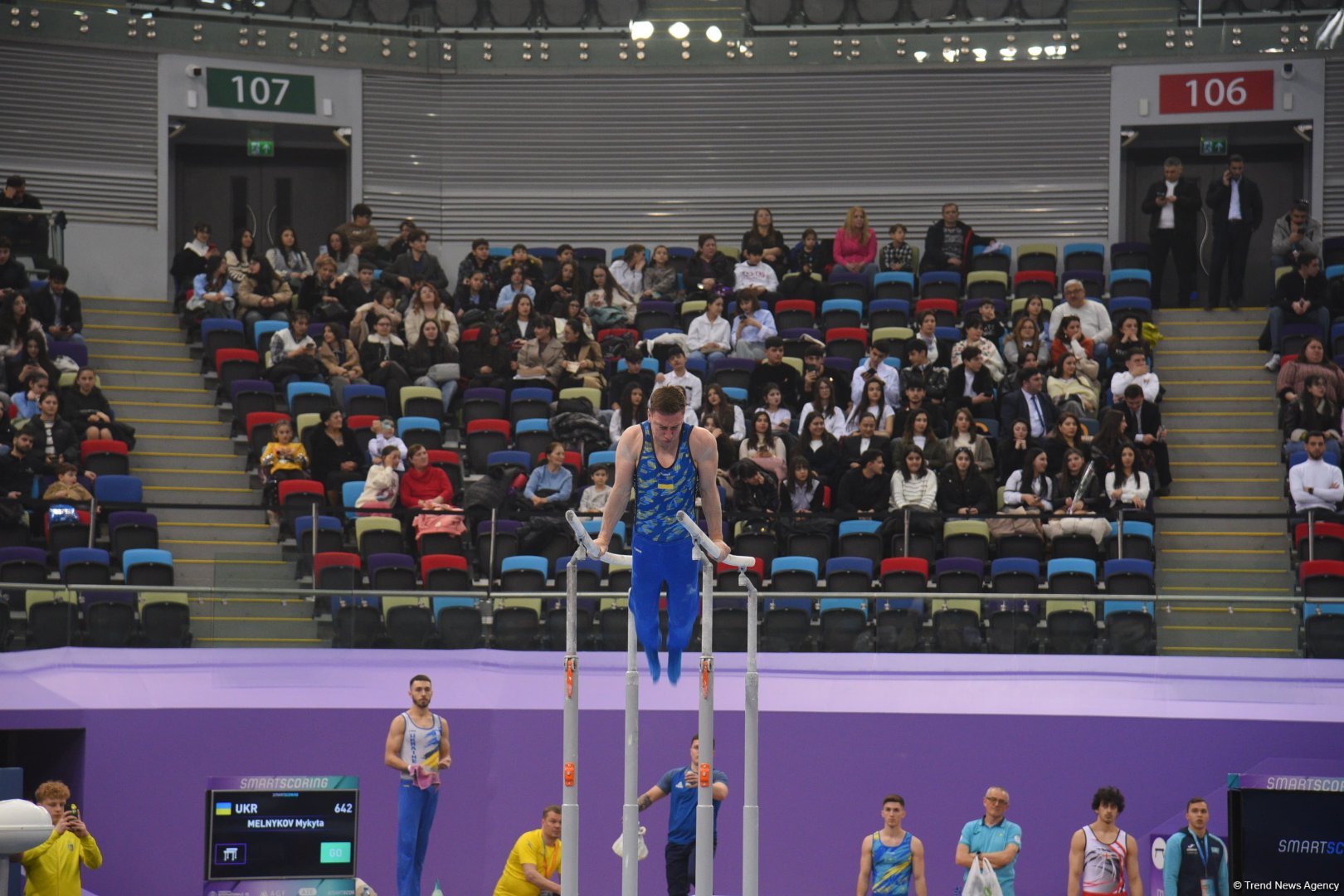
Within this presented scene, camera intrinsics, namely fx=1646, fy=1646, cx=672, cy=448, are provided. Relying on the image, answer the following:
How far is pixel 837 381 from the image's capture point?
48.2 feet

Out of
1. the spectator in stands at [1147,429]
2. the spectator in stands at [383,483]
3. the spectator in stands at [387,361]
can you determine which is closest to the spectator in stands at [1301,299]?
the spectator in stands at [1147,429]

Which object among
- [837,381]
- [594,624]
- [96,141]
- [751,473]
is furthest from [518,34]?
[594,624]

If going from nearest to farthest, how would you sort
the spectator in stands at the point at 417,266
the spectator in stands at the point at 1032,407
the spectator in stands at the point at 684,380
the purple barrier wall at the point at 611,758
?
the purple barrier wall at the point at 611,758
the spectator in stands at the point at 1032,407
the spectator in stands at the point at 684,380
the spectator in stands at the point at 417,266

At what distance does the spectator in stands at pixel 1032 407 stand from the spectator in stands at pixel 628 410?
3105 mm

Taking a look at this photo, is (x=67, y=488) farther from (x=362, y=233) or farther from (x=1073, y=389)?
(x=1073, y=389)

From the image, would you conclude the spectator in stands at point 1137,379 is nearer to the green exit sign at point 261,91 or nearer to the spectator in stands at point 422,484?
→ the spectator in stands at point 422,484

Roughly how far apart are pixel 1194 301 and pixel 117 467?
1132cm

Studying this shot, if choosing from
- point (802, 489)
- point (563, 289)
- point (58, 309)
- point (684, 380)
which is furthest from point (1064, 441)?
point (58, 309)

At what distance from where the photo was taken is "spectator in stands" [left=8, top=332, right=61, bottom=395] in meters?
14.2

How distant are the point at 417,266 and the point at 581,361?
2.80 metres

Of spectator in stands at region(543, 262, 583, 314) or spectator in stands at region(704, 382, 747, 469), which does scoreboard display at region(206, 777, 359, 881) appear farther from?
spectator in stands at region(543, 262, 583, 314)

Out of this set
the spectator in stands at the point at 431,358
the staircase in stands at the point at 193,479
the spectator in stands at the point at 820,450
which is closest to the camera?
the staircase in stands at the point at 193,479

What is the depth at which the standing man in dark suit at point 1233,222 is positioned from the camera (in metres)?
17.1

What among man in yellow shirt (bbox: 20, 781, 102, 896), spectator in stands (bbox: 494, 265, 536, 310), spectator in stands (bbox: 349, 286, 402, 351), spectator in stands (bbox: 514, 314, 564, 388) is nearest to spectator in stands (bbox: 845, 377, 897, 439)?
spectator in stands (bbox: 514, 314, 564, 388)
